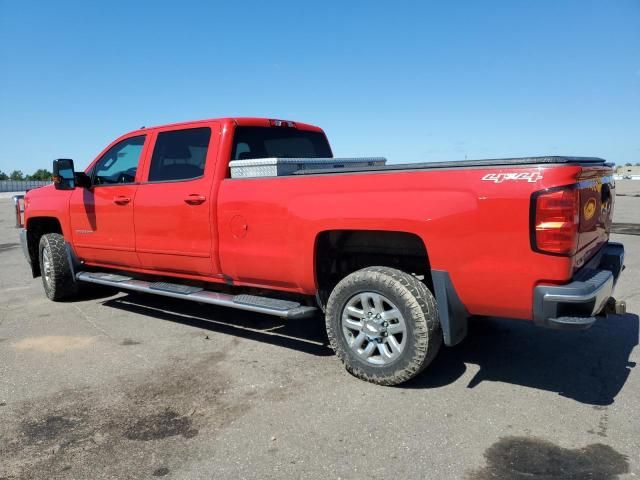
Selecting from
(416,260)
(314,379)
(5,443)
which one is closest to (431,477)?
(314,379)

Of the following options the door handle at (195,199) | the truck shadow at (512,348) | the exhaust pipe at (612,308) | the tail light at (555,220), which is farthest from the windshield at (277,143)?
the exhaust pipe at (612,308)

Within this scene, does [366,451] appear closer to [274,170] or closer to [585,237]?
[585,237]

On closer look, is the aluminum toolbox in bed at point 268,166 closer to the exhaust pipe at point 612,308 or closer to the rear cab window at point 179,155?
the rear cab window at point 179,155

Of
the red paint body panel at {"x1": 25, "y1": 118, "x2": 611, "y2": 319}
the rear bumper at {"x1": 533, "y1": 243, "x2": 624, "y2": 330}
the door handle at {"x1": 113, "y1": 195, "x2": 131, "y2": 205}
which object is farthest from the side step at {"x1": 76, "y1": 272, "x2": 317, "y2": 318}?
the rear bumper at {"x1": 533, "y1": 243, "x2": 624, "y2": 330}

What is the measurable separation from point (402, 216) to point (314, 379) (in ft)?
4.72

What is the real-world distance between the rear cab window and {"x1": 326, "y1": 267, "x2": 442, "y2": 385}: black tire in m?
1.88

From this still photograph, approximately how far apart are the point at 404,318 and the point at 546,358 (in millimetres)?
1520

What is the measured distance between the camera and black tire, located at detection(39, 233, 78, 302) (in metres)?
6.46

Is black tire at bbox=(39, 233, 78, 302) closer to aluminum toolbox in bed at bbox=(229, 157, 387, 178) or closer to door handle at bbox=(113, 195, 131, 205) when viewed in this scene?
door handle at bbox=(113, 195, 131, 205)

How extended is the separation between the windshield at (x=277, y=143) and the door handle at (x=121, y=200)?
1.36 meters

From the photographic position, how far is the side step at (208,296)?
4.19 metres

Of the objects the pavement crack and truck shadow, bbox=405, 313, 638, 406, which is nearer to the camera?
truck shadow, bbox=405, 313, 638, 406

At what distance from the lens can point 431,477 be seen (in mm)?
2703

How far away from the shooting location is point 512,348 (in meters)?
4.66
